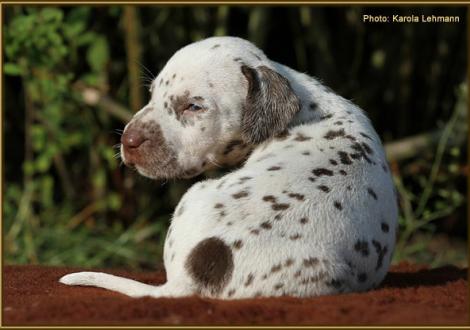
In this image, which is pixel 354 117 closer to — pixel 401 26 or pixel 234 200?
pixel 234 200

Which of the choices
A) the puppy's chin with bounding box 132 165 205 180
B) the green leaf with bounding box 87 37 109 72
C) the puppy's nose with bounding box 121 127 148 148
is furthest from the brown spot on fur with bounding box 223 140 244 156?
the green leaf with bounding box 87 37 109 72

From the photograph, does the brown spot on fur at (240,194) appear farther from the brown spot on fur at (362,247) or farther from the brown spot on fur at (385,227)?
the brown spot on fur at (385,227)

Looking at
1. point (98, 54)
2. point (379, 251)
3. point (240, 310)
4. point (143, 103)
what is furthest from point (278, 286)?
point (143, 103)

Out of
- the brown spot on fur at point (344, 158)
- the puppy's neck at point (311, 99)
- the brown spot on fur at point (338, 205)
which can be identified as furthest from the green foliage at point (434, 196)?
the brown spot on fur at point (338, 205)

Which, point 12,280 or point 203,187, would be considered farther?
point 12,280

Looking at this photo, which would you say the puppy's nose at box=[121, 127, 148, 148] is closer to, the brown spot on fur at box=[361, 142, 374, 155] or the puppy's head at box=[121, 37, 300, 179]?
the puppy's head at box=[121, 37, 300, 179]

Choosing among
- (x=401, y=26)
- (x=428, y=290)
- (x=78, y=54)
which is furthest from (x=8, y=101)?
(x=428, y=290)

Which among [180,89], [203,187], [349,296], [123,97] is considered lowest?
[123,97]
